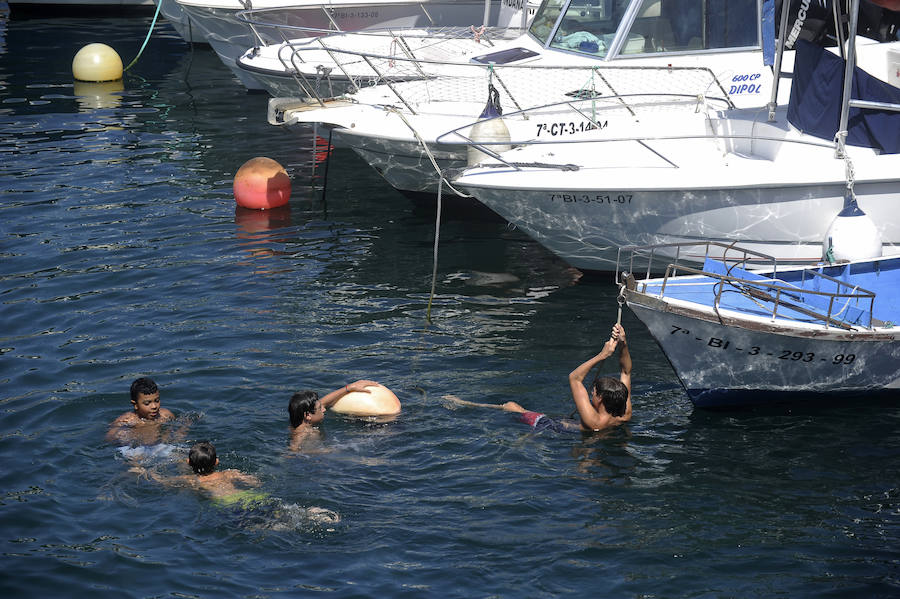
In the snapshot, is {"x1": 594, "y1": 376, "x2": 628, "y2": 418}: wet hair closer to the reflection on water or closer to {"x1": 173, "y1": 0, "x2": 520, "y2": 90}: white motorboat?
{"x1": 173, "y1": 0, "x2": 520, "y2": 90}: white motorboat

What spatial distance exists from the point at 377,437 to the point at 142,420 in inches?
79.6

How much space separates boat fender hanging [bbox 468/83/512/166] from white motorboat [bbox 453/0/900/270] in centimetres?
57

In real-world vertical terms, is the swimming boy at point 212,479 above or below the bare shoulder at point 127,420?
below

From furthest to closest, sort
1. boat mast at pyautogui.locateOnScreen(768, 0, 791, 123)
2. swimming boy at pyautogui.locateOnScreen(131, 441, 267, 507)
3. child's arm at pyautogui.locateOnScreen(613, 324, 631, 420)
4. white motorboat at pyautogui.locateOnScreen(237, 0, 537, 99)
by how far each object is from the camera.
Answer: white motorboat at pyautogui.locateOnScreen(237, 0, 537, 99) < boat mast at pyautogui.locateOnScreen(768, 0, 791, 123) < child's arm at pyautogui.locateOnScreen(613, 324, 631, 420) < swimming boy at pyautogui.locateOnScreen(131, 441, 267, 507)

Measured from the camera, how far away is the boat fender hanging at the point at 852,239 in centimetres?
996

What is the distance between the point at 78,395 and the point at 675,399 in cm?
552

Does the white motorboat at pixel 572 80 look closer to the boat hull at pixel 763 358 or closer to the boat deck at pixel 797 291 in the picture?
the boat deck at pixel 797 291

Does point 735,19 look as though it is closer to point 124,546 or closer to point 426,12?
point 426,12

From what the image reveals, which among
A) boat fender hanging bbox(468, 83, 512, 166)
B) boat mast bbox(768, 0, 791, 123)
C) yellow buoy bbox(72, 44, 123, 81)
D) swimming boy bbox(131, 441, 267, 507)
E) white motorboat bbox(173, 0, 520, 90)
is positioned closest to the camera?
swimming boy bbox(131, 441, 267, 507)

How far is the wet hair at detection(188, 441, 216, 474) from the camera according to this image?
7852 millimetres

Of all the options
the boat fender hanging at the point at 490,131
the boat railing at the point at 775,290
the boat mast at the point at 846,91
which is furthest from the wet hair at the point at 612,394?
the boat fender hanging at the point at 490,131

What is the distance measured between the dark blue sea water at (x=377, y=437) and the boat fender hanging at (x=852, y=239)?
4.93 feet

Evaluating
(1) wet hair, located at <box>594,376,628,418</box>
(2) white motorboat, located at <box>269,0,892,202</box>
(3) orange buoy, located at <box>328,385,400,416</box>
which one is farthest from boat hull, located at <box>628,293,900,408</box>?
(2) white motorboat, located at <box>269,0,892,202</box>

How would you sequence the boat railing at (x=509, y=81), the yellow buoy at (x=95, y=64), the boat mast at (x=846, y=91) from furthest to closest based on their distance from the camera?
1. the yellow buoy at (x=95, y=64)
2. the boat railing at (x=509, y=81)
3. the boat mast at (x=846, y=91)
